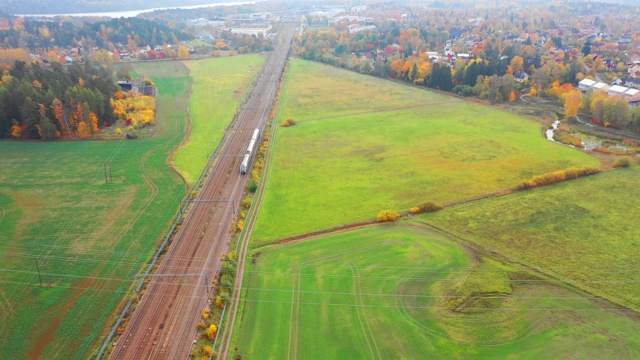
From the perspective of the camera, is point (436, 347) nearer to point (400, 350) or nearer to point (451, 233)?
point (400, 350)

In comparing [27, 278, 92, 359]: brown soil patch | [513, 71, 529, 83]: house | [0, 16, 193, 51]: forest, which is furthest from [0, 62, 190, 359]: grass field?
[0, 16, 193, 51]: forest

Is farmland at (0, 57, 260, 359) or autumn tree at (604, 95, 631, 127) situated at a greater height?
autumn tree at (604, 95, 631, 127)

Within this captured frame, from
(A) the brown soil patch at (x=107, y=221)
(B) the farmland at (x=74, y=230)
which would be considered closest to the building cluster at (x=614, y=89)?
(B) the farmland at (x=74, y=230)

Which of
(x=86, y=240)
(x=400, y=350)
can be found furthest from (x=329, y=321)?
(x=86, y=240)

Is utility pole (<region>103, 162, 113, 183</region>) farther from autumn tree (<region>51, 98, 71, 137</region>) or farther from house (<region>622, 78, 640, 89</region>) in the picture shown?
house (<region>622, 78, 640, 89</region>)

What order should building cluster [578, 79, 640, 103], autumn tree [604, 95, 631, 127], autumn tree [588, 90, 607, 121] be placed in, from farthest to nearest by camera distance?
building cluster [578, 79, 640, 103]
autumn tree [588, 90, 607, 121]
autumn tree [604, 95, 631, 127]

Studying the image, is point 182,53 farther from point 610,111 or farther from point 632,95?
point 632,95

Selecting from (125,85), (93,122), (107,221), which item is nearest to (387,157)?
(107,221)
